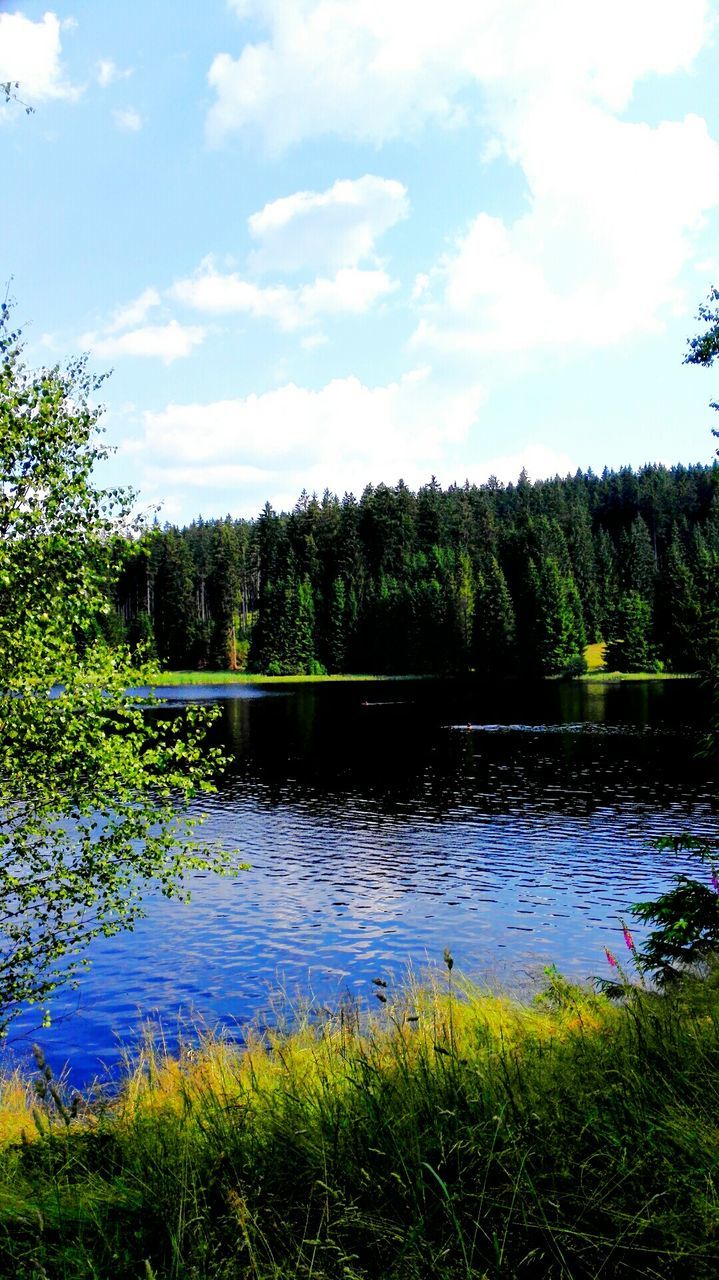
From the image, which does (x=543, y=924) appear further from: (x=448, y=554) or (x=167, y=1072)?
(x=448, y=554)

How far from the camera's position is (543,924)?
2570 cm

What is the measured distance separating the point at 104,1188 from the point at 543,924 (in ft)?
72.4

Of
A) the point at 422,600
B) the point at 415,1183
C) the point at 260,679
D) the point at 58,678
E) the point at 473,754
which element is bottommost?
the point at 473,754

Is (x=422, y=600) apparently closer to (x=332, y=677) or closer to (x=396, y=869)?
(x=332, y=677)

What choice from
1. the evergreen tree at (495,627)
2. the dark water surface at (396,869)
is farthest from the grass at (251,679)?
the dark water surface at (396,869)

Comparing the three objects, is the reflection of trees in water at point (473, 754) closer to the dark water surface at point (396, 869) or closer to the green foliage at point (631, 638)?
the dark water surface at point (396, 869)

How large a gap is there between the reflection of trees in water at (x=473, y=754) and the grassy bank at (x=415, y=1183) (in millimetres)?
36768

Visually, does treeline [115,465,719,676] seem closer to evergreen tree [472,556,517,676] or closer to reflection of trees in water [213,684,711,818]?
evergreen tree [472,556,517,676]

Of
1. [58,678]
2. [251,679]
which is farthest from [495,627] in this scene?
[58,678]

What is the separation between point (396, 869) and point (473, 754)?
30.5m

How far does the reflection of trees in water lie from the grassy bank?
36768mm

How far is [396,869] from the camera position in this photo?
108 ft

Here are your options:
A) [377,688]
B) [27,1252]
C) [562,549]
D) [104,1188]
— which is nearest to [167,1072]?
[104,1188]

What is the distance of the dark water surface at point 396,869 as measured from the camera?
840 inches
